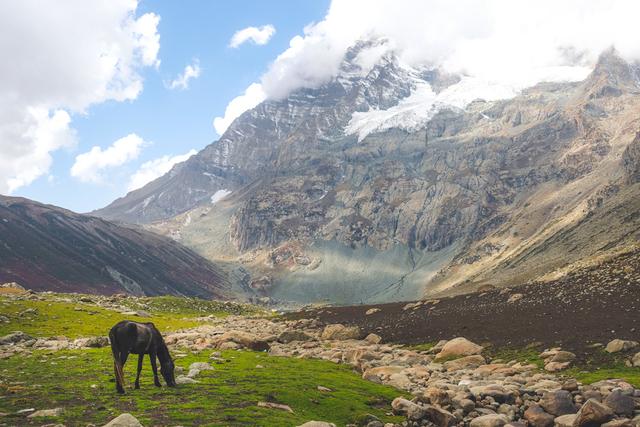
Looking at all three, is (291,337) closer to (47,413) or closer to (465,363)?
(465,363)

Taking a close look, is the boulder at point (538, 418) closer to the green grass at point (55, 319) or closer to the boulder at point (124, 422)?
the boulder at point (124, 422)

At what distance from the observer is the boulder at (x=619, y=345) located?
4491cm

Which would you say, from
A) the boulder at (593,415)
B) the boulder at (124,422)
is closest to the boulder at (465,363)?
the boulder at (593,415)

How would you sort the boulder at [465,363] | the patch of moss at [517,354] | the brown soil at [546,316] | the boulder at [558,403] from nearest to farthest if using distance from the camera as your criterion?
the boulder at [558,403], the patch of moss at [517,354], the boulder at [465,363], the brown soil at [546,316]

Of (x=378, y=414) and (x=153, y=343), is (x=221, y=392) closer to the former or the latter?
(x=153, y=343)

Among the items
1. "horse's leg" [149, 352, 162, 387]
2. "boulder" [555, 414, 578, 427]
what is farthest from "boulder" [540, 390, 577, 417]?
"horse's leg" [149, 352, 162, 387]

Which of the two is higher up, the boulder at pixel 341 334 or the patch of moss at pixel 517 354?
the patch of moss at pixel 517 354

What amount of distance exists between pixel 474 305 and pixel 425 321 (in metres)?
13.0

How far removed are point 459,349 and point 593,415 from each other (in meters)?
32.2

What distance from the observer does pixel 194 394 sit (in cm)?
2847

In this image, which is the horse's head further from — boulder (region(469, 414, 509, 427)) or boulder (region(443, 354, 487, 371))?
boulder (region(443, 354, 487, 371))

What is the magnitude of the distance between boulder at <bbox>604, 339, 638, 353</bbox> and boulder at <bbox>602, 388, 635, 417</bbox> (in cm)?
1748

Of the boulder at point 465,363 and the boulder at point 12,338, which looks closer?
the boulder at point 465,363

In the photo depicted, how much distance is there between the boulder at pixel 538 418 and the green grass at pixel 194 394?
7956mm
